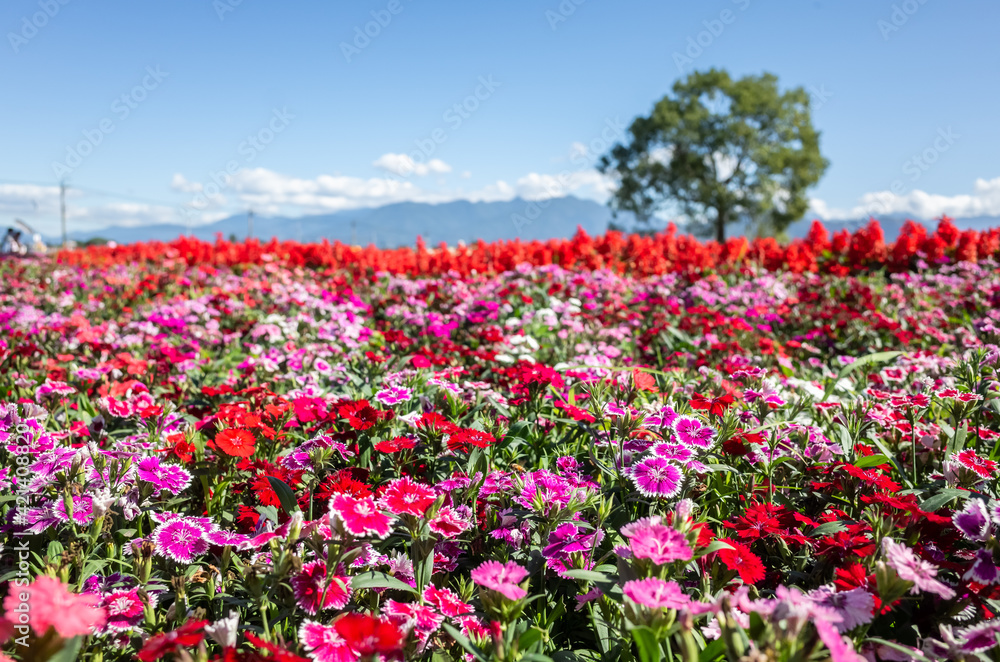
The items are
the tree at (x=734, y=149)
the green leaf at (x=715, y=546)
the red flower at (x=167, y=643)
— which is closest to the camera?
the red flower at (x=167, y=643)

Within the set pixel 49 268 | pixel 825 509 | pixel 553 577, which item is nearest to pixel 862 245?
pixel 825 509

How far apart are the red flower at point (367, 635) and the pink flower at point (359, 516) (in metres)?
0.25

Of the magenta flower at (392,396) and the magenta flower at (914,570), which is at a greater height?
the magenta flower at (392,396)

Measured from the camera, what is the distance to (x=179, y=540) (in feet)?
4.90

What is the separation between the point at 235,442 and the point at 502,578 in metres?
1.02

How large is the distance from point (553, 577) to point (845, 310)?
5.15m

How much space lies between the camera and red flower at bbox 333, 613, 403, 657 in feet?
2.97

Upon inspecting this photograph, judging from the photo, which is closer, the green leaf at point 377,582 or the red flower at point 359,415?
the green leaf at point 377,582

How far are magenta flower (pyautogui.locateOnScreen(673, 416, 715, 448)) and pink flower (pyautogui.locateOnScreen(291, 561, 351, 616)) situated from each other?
3.29 feet

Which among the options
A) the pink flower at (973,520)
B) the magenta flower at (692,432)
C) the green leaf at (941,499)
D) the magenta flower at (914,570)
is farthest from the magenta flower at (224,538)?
the green leaf at (941,499)

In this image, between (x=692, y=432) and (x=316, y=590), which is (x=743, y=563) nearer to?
(x=692, y=432)

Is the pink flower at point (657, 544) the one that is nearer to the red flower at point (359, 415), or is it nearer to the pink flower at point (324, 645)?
the pink flower at point (324, 645)

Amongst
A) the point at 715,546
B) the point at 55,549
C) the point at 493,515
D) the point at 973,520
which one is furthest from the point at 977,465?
the point at 55,549

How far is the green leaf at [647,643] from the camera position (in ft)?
3.57
